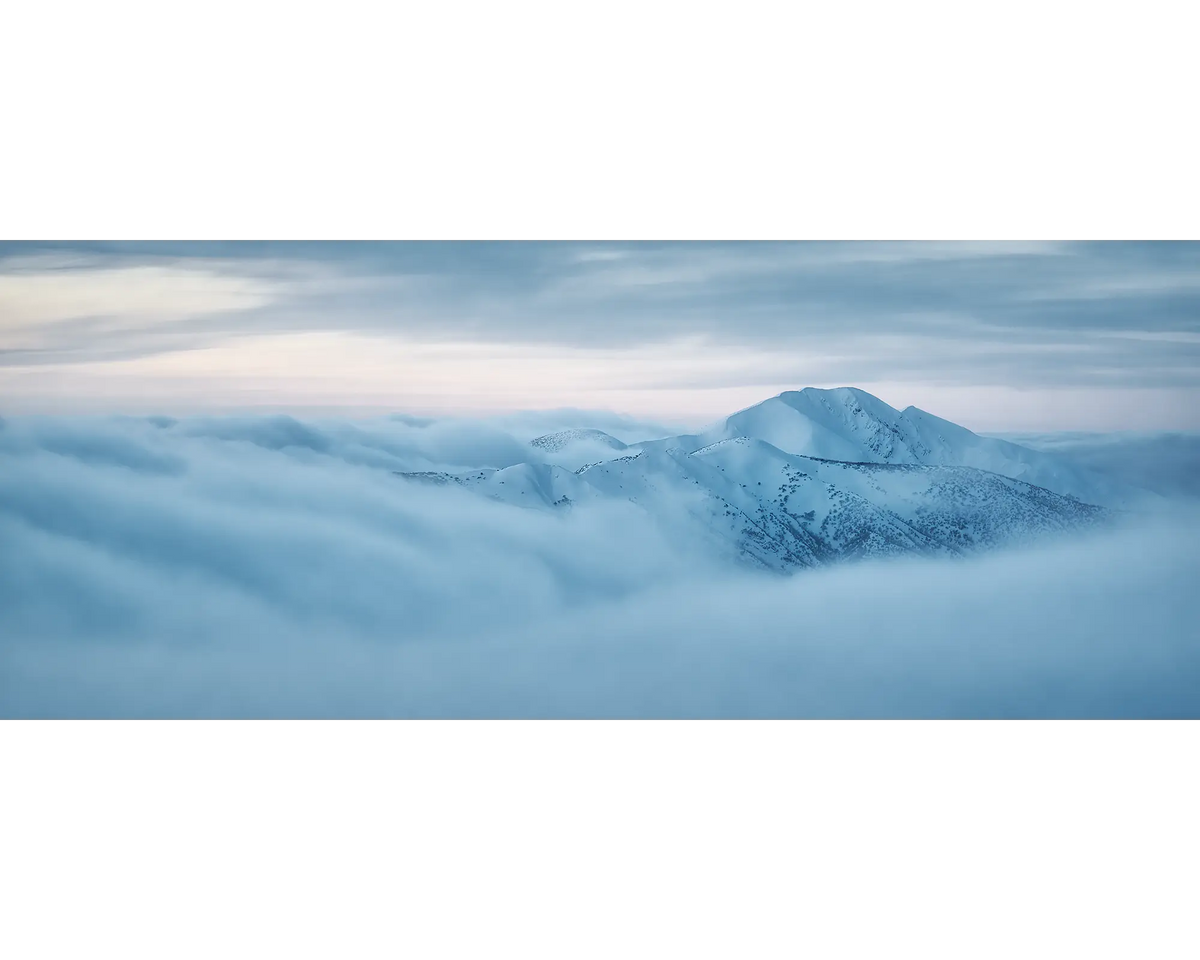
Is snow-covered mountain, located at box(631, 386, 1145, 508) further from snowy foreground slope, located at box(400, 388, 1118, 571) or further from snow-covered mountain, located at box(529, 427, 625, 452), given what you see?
snow-covered mountain, located at box(529, 427, 625, 452)

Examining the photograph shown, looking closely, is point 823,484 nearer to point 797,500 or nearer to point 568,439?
point 797,500

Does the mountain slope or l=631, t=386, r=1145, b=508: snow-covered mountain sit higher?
l=631, t=386, r=1145, b=508: snow-covered mountain

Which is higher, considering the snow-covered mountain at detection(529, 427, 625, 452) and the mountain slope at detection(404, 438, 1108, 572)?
the snow-covered mountain at detection(529, 427, 625, 452)

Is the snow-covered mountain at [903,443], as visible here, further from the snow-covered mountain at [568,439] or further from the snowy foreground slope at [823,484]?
the snow-covered mountain at [568,439]

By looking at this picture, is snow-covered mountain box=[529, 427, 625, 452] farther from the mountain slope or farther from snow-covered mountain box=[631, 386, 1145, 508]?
snow-covered mountain box=[631, 386, 1145, 508]

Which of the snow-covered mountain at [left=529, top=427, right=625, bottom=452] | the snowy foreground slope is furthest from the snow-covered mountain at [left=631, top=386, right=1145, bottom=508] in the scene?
the snow-covered mountain at [left=529, top=427, right=625, bottom=452]

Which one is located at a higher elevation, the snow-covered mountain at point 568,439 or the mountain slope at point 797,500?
the snow-covered mountain at point 568,439

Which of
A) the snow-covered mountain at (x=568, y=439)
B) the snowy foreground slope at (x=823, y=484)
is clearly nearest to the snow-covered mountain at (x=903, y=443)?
the snowy foreground slope at (x=823, y=484)

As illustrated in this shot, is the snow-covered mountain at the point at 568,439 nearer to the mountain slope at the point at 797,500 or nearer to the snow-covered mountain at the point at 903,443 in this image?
the mountain slope at the point at 797,500
